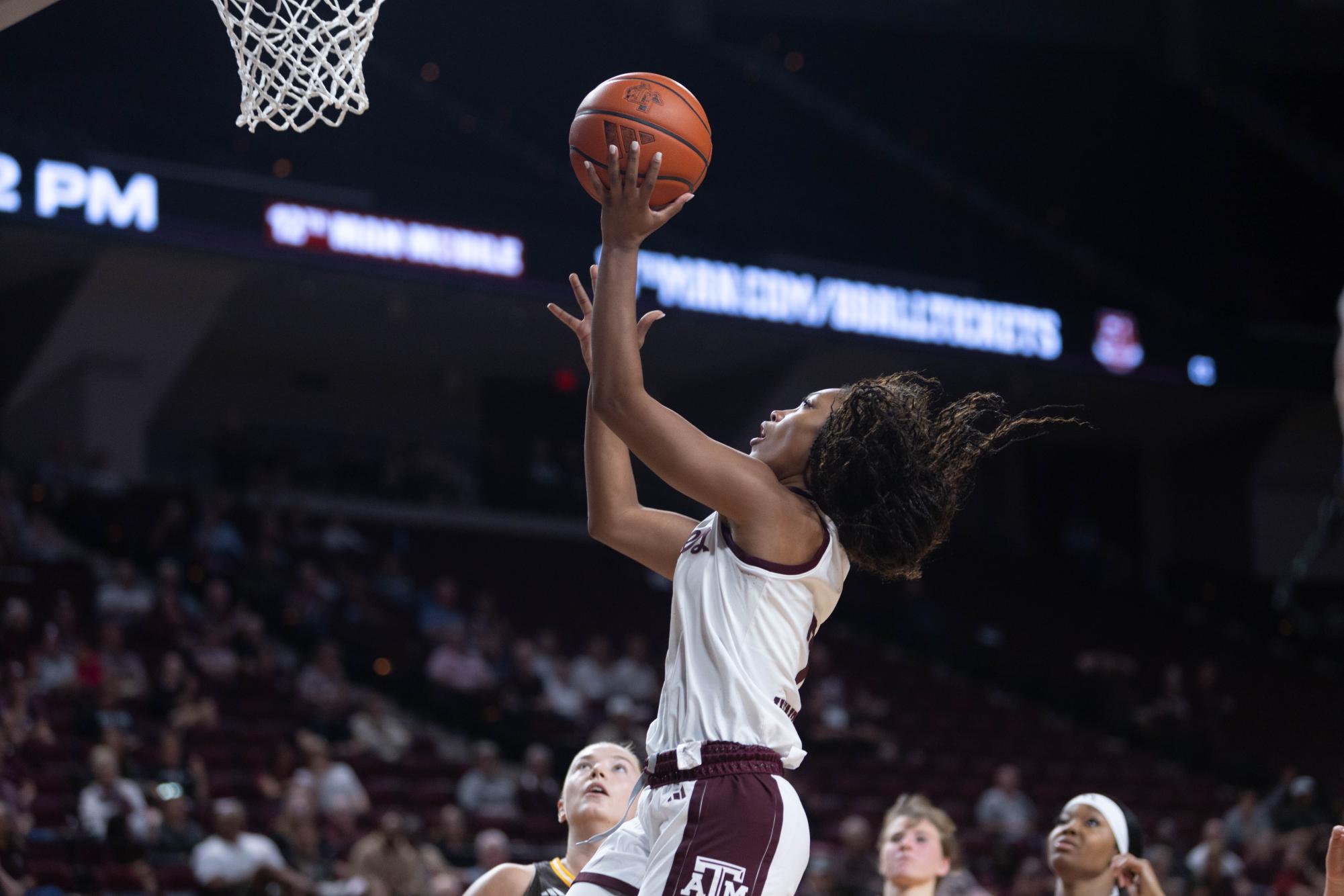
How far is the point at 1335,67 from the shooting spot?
2030 centimetres

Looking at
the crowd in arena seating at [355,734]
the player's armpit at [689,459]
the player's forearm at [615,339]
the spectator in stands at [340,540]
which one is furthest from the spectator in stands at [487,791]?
the player's forearm at [615,339]

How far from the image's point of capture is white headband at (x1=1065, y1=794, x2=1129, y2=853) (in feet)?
13.9

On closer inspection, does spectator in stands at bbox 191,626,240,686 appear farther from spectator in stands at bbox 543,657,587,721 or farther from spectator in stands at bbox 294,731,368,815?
spectator in stands at bbox 543,657,587,721

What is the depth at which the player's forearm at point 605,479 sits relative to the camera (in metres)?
2.95

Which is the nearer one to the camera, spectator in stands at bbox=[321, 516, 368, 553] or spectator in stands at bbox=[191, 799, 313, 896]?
spectator in stands at bbox=[191, 799, 313, 896]

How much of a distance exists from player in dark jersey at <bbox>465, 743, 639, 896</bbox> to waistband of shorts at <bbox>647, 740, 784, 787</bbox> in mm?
1194

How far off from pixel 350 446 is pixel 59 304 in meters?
3.83

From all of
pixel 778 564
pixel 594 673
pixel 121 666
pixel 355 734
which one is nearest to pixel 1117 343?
pixel 594 673

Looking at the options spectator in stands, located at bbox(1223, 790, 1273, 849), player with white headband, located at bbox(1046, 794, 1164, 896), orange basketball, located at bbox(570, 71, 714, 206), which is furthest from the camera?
spectator in stands, located at bbox(1223, 790, 1273, 849)

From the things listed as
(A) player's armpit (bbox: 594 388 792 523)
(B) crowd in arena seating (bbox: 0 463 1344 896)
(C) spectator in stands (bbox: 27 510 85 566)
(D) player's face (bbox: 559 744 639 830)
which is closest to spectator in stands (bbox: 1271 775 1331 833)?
(B) crowd in arena seating (bbox: 0 463 1344 896)

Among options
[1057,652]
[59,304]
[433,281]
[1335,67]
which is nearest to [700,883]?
[433,281]

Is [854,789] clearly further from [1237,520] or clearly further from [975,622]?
[1237,520]

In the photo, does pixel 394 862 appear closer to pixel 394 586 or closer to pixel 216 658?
pixel 216 658

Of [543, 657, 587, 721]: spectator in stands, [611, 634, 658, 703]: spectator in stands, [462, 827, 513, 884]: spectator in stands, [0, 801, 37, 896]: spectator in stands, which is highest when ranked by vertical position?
[611, 634, 658, 703]: spectator in stands
